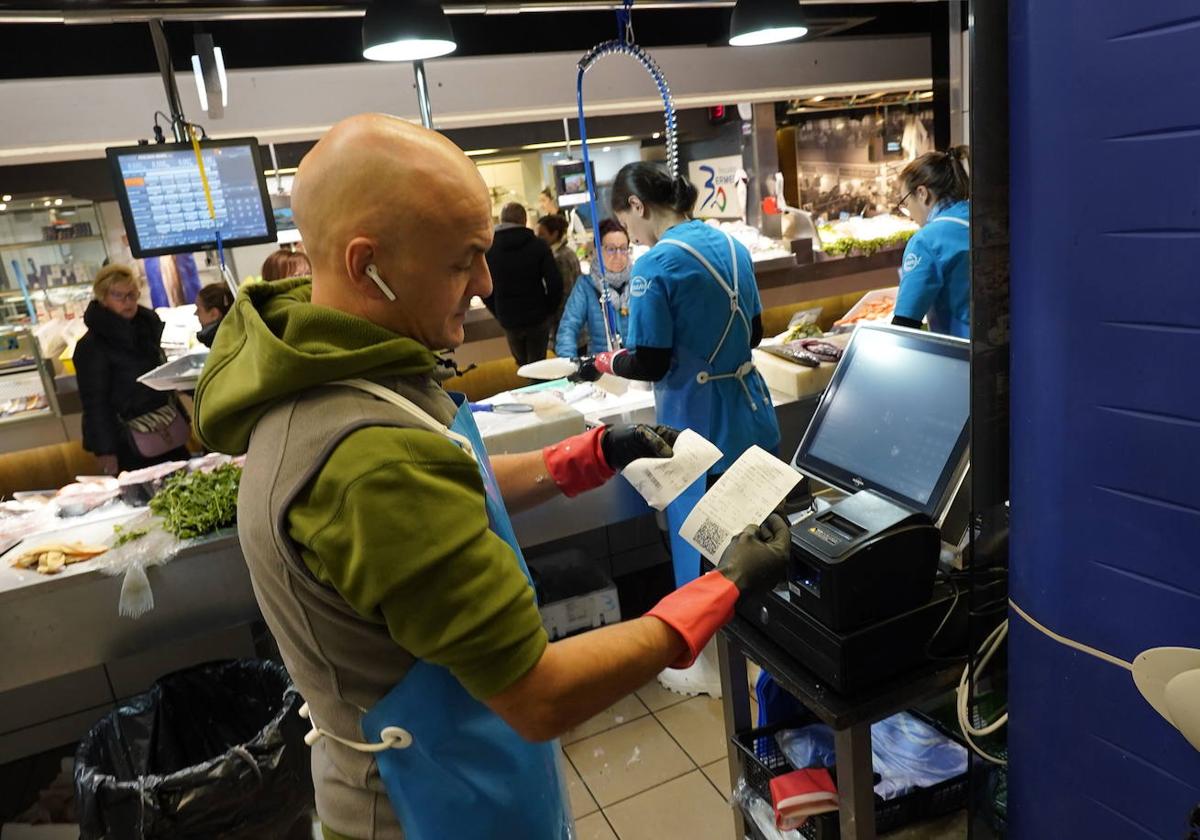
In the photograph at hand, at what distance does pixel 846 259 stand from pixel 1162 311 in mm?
6219

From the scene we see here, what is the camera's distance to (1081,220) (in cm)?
100

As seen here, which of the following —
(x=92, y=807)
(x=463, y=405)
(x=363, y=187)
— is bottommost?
(x=92, y=807)

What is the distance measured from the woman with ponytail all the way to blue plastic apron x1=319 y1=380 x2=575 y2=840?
5.10 feet

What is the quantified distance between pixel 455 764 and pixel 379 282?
72 cm

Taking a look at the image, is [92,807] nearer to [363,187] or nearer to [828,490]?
[363,187]

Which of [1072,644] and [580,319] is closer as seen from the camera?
[1072,644]

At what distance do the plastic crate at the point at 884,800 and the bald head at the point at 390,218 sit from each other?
4.24 ft

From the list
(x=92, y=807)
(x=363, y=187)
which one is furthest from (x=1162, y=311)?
(x=92, y=807)

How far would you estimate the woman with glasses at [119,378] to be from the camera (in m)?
4.19

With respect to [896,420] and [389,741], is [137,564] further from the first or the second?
[896,420]

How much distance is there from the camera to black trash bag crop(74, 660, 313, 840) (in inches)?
73.7

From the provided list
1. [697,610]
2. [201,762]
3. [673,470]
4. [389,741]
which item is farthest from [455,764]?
[201,762]

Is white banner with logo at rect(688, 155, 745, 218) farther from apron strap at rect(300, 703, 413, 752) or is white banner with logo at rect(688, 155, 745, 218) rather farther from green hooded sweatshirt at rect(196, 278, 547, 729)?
apron strap at rect(300, 703, 413, 752)

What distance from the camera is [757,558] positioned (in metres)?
1.32
